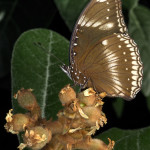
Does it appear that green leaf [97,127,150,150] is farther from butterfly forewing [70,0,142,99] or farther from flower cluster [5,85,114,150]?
flower cluster [5,85,114,150]

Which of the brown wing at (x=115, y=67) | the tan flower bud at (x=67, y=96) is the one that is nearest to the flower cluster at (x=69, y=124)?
the tan flower bud at (x=67, y=96)

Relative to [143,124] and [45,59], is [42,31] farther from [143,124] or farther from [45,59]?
[143,124]

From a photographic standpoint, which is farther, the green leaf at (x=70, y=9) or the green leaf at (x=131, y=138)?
the green leaf at (x=70, y=9)

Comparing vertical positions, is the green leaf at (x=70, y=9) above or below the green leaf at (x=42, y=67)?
above

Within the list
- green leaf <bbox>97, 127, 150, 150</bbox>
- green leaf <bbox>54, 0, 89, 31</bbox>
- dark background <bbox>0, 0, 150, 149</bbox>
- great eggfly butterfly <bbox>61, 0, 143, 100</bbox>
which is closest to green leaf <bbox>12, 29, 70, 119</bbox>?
great eggfly butterfly <bbox>61, 0, 143, 100</bbox>

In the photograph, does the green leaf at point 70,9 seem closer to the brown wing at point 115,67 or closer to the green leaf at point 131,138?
the brown wing at point 115,67

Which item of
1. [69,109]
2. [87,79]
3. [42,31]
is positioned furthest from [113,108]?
[69,109]

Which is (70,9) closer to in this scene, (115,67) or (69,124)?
(115,67)
